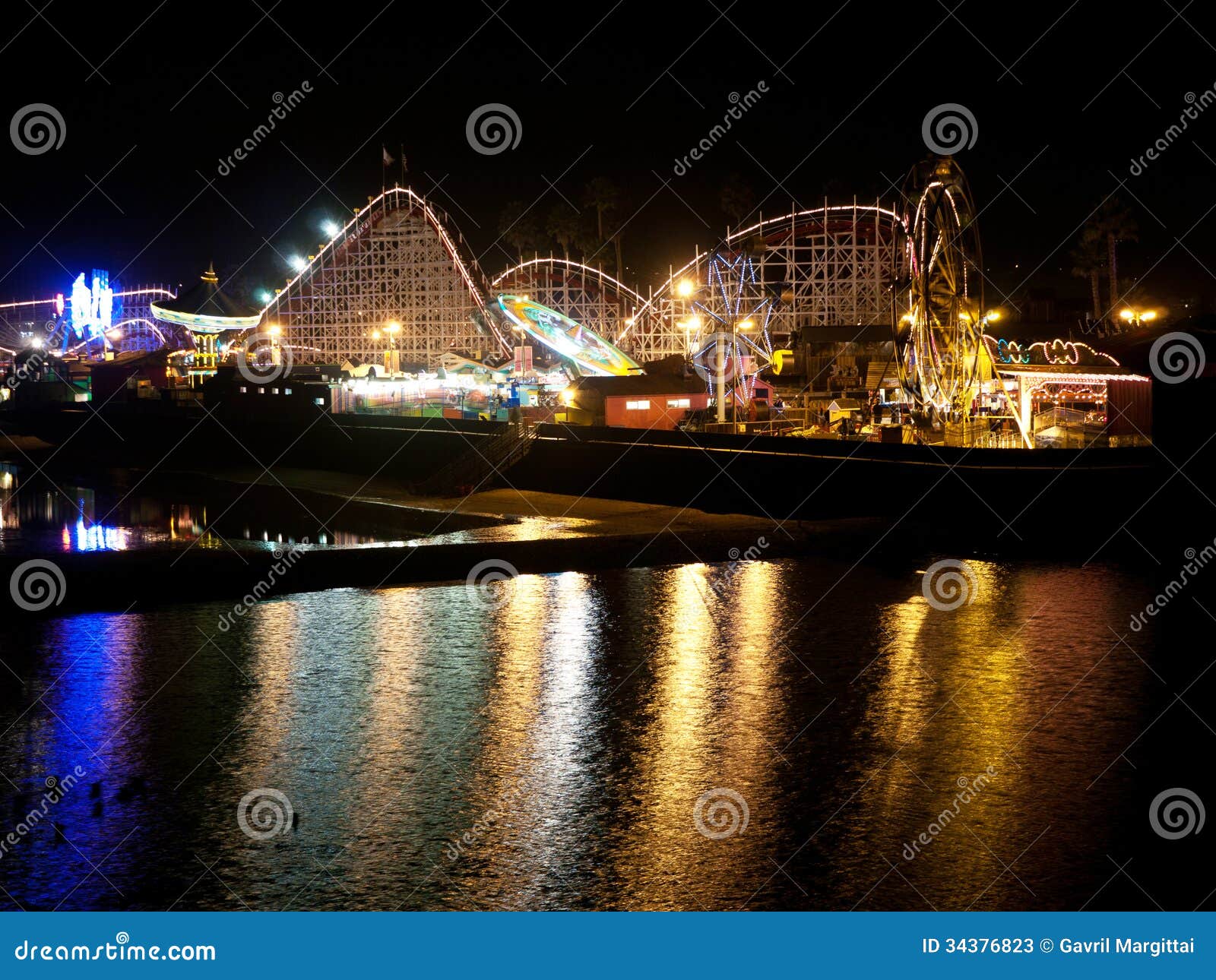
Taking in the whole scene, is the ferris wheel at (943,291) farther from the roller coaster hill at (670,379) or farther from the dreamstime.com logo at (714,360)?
the dreamstime.com logo at (714,360)

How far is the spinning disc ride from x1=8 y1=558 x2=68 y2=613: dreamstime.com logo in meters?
30.1

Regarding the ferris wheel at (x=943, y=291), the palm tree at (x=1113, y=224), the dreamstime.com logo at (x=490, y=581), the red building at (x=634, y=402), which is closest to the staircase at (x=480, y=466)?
the red building at (x=634, y=402)

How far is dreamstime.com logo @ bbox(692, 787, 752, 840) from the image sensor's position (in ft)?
23.6

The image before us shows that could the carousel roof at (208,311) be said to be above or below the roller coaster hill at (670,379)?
above

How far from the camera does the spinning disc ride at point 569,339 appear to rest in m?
43.6

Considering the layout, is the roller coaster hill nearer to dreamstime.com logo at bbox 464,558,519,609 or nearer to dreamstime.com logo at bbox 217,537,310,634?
dreamstime.com logo at bbox 464,558,519,609

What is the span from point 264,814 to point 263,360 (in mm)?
59488

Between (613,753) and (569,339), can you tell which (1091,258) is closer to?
(569,339)

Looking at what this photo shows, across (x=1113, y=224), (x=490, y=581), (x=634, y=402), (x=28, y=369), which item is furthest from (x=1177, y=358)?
(x=28, y=369)

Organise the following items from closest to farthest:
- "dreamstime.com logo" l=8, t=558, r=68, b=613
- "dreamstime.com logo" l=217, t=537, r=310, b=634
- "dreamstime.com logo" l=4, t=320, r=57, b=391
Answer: "dreamstime.com logo" l=217, t=537, r=310, b=634 < "dreamstime.com logo" l=8, t=558, r=68, b=613 < "dreamstime.com logo" l=4, t=320, r=57, b=391

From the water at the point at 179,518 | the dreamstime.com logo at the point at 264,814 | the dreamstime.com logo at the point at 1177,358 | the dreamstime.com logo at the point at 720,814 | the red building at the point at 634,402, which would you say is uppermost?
the red building at the point at 634,402

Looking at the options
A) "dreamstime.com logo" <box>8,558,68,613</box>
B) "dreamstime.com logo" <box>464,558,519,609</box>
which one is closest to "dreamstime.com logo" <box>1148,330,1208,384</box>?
"dreamstime.com logo" <box>464,558,519,609</box>

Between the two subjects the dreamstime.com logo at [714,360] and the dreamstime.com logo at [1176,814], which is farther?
the dreamstime.com logo at [714,360]

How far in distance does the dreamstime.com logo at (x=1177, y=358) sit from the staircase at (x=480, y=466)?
15.2 m
